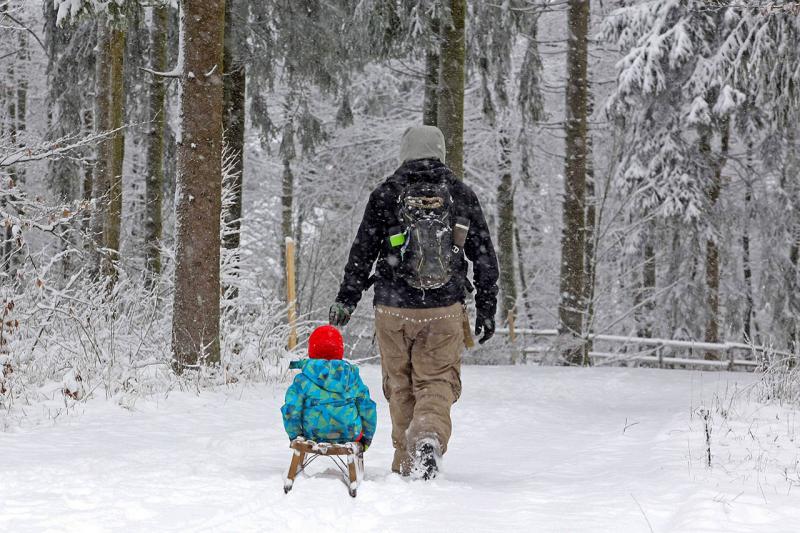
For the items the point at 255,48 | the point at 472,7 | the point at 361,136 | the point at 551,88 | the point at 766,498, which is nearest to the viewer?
the point at 766,498

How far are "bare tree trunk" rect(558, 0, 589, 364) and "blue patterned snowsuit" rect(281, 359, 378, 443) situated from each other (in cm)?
1117

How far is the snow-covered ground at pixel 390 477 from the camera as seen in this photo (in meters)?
3.51

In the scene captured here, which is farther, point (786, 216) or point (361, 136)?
point (361, 136)

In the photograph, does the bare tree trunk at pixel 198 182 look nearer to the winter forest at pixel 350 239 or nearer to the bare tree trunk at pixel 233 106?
the winter forest at pixel 350 239

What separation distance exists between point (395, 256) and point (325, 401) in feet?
3.34

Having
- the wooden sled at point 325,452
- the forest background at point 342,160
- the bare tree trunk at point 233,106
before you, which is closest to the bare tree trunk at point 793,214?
the forest background at point 342,160

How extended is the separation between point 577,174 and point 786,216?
26.6ft

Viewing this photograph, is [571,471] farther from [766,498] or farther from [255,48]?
[255,48]

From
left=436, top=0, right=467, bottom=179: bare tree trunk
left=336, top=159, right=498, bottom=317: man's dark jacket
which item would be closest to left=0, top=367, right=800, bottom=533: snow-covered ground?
left=336, top=159, right=498, bottom=317: man's dark jacket

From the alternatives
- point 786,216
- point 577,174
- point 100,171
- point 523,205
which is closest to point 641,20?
point 577,174

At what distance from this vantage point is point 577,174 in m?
15.1

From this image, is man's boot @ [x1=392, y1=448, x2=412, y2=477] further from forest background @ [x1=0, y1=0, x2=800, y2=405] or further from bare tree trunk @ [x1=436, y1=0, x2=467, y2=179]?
bare tree trunk @ [x1=436, y1=0, x2=467, y2=179]

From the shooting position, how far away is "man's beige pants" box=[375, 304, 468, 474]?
4.69 m

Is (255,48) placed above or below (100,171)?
above
